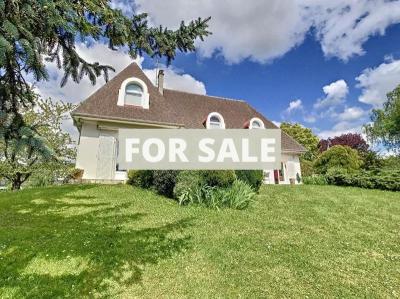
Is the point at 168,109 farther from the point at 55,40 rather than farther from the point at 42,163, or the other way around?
the point at 55,40

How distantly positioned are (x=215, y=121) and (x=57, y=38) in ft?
59.1

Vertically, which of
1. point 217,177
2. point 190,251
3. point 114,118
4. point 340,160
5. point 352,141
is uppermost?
point 352,141

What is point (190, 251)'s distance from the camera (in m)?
6.32

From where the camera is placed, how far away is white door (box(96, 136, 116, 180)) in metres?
16.7

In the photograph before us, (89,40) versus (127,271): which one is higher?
(89,40)

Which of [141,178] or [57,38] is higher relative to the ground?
[57,38]

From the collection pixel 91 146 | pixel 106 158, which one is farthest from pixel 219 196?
pixel 91 146

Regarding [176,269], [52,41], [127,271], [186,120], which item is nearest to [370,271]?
[176,269]

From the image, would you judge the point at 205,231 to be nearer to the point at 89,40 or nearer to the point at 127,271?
the point at 127,271

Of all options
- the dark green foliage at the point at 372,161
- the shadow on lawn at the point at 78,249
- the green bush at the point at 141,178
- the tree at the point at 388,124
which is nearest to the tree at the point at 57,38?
the shadow on lawn at the point at 78,249

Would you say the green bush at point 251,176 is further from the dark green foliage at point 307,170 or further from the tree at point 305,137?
the tree at point 305,137

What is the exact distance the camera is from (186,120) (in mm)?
21625

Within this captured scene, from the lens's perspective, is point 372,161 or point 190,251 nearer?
point 190,251

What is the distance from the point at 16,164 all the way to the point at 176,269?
15.2m
